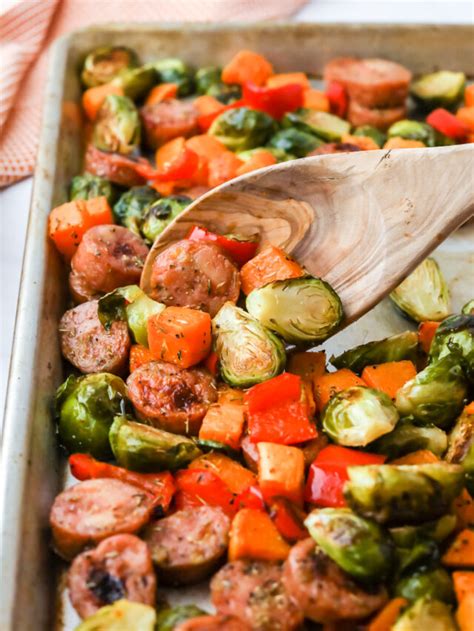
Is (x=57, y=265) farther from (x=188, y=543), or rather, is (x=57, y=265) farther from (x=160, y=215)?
(x=188, y=543)

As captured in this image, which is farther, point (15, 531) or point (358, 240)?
point (358, 240)

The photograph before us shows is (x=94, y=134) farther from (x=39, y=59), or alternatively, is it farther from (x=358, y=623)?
(x=358, y=623)

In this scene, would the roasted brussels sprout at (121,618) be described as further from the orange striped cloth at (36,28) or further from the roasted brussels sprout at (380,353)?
the orange striped cloth at (36,28)

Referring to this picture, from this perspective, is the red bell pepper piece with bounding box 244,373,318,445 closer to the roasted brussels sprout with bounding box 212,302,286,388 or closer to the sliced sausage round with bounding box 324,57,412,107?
the roasted brussels sprout with bounding box 212,302,286,388

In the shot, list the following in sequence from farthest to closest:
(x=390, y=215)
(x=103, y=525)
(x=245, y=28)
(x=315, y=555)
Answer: (x=245, y=28), (x=390, y=215), (x=103, y=525), (x=315, y=555)

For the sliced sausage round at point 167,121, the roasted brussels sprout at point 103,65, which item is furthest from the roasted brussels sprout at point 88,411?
the roasted brussels sprout at point 103,65

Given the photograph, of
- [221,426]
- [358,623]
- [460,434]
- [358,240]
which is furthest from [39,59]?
[358,623]
